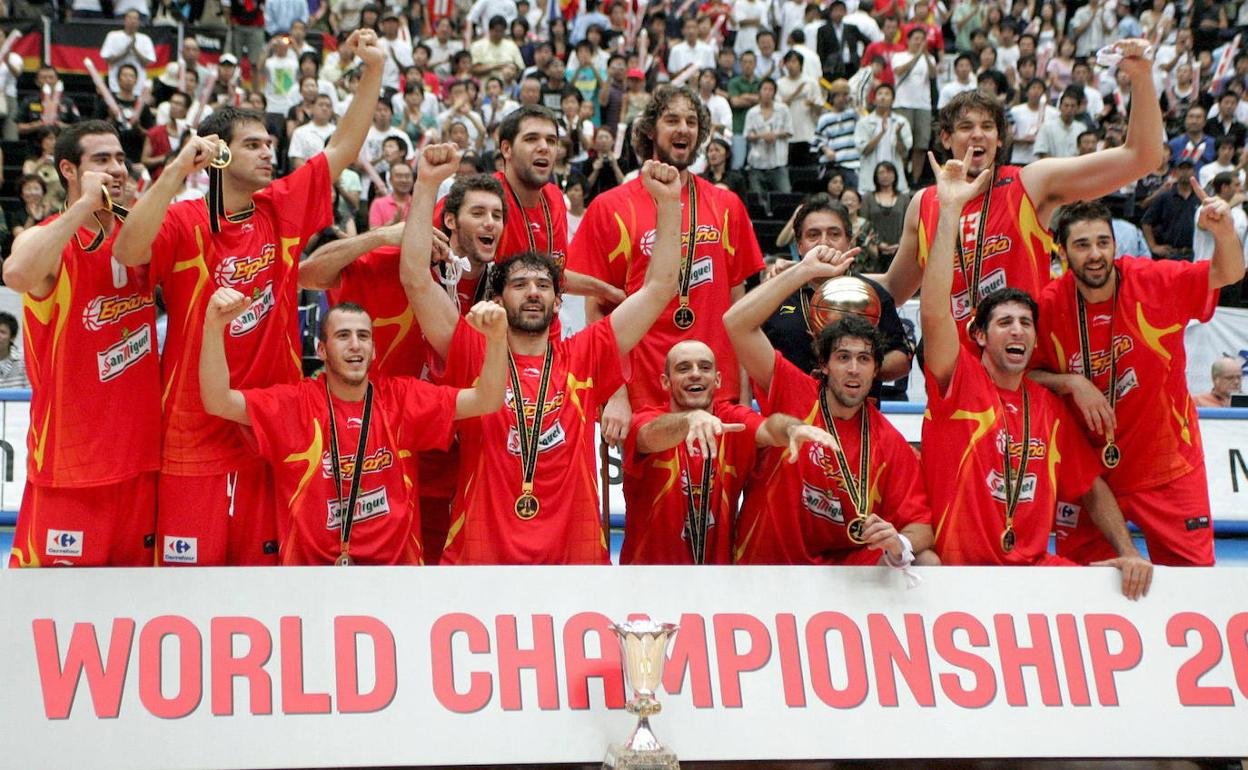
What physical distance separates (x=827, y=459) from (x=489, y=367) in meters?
1.48

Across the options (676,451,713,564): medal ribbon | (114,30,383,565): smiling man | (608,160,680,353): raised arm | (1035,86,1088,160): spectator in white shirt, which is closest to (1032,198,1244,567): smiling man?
(676,451,713,564): medal ribbon

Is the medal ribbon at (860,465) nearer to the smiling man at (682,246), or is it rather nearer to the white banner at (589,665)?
the white banner at (589,665)

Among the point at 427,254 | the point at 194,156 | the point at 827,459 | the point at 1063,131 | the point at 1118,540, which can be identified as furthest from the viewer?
the point at 1063,131

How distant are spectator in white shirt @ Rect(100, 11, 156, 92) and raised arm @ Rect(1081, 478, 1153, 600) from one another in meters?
13.4

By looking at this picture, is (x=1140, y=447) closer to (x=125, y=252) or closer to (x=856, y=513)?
(x=856, y=513)

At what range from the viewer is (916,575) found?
5.30 meters

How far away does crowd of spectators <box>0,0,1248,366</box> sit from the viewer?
14.4 metres

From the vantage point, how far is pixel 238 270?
18.0 ft

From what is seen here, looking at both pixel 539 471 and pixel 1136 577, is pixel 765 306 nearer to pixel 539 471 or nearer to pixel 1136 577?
pixel 539 471

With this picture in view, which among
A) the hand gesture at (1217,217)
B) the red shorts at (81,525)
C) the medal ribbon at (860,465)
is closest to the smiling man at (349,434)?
the red shorts at (81,525)

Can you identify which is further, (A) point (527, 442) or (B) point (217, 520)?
(A) point (527, 442)

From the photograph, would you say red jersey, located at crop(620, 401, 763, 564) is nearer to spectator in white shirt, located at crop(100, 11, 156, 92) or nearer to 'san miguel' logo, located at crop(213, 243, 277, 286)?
'san miguel' logo, located at crop(213, 243, 277, 286)

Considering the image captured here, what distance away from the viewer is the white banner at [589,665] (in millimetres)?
4793

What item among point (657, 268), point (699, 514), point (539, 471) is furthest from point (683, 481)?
point (657, 268)
